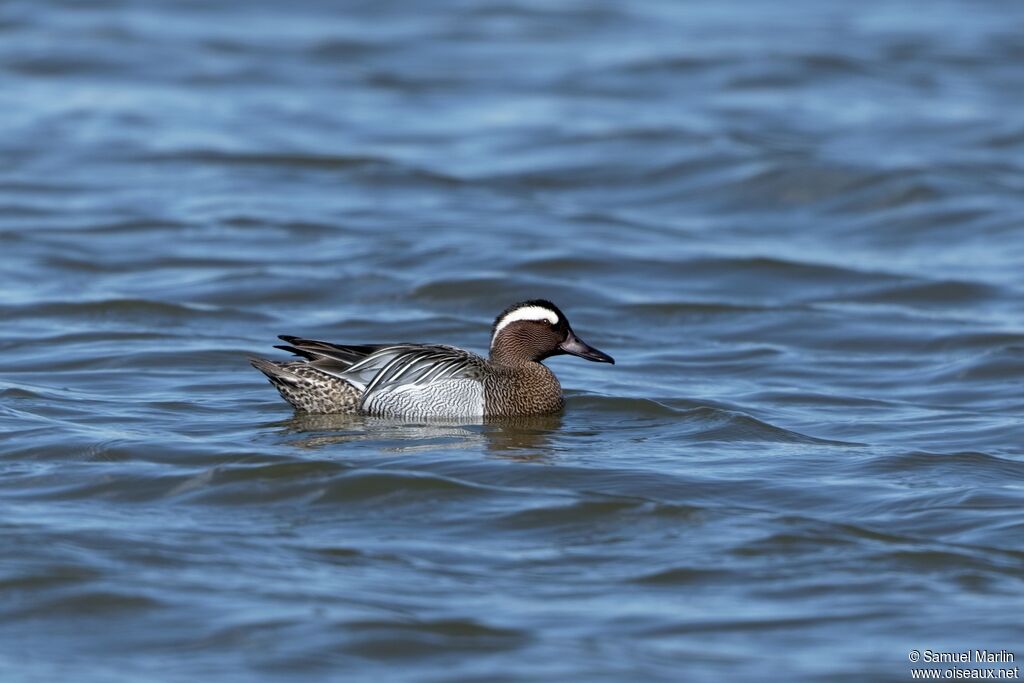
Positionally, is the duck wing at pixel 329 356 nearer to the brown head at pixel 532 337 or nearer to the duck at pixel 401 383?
the duck at pixel 401 383

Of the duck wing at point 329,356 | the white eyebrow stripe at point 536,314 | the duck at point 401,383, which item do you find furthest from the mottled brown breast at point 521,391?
the duck wing at point 329,356

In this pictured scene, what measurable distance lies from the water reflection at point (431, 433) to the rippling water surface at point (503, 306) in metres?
0.04

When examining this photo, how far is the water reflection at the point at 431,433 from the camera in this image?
9.59 meters

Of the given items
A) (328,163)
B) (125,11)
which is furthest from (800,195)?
(125,11)

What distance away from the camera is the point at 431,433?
999 cm

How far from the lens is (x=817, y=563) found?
7688mm

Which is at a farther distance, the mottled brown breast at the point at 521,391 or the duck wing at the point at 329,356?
the mottled brown breast at the point at 521,391

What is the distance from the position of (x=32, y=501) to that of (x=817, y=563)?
141 inches

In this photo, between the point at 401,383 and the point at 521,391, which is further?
the point at 521,391

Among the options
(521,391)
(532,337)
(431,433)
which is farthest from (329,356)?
(532,337)

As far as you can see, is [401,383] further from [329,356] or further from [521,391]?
[521,391]

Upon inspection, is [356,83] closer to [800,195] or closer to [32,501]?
[800,195]

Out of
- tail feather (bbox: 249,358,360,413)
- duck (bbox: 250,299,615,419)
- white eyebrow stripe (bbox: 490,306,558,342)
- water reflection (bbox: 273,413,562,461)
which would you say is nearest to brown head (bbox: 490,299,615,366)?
white eyebrow stripe (bbox: 490,306,558,342)

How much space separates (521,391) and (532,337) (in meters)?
0.39
